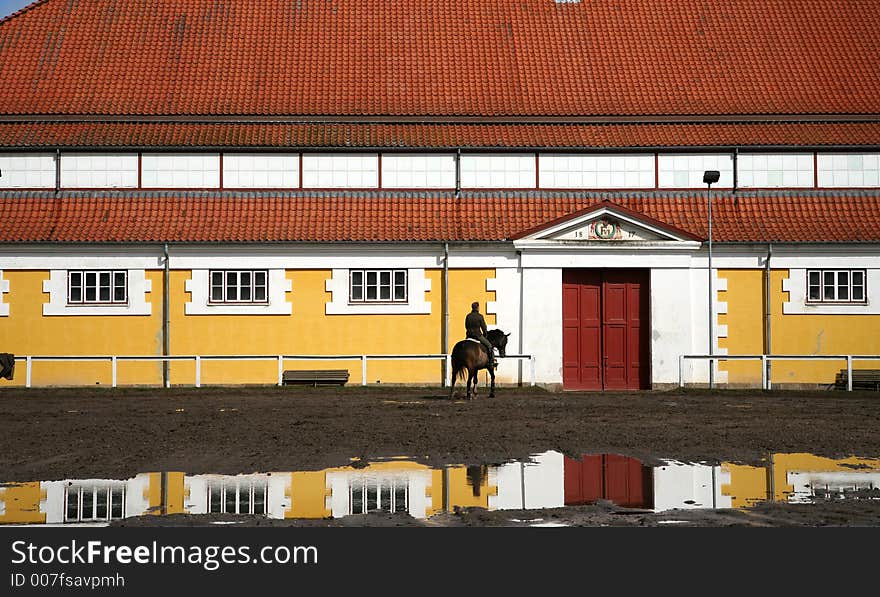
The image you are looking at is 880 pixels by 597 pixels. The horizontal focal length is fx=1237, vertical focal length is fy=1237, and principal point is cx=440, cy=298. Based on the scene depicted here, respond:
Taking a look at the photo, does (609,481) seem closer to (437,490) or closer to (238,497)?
(437,490)

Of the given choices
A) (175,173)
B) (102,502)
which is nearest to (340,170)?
(175,173)

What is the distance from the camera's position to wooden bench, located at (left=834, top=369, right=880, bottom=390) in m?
28.8

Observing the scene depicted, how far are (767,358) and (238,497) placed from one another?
19.9m

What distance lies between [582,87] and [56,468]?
22592 mm

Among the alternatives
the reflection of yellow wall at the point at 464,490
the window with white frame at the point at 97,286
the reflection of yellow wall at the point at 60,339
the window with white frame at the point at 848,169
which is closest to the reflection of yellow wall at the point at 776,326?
the window with white frame at the point at 848,169

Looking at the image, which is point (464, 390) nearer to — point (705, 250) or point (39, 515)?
point (705, 250)

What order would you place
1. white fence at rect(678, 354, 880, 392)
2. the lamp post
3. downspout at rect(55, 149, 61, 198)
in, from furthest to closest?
downspout at rect(55, 149, 61, 198), the lamp post, white fence at rect(678, 354, 880, 392)

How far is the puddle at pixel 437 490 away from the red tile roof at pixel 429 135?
58.7ft

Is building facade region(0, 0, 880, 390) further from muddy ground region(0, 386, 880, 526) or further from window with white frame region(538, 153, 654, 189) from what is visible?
muddy ground region(0, 386, 880, 526)

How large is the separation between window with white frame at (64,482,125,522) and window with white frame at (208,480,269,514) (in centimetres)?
84

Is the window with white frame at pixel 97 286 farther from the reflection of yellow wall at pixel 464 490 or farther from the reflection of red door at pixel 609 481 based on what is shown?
the reflection of yellow wall at pixel 464 490

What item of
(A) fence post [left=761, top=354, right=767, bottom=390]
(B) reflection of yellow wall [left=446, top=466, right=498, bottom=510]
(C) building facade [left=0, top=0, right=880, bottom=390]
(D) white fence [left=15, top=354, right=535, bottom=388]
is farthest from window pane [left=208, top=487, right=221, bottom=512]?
(A) fence post [left=761, top=354, right=767, bottom=390]

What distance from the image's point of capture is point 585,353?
30.0 meters

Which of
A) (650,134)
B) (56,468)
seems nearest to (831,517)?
(56,468)
